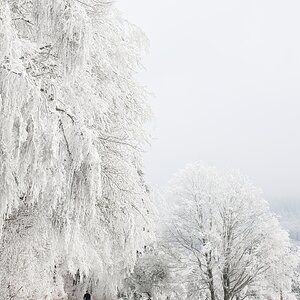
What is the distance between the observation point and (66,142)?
4895 mm

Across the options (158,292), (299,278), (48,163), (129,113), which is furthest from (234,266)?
(299,278)

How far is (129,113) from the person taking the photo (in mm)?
8078

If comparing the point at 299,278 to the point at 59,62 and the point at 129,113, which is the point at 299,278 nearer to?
the point at 129,113

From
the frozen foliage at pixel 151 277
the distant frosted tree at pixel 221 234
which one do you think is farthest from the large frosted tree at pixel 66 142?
the frozen foliage at pixel 151 277

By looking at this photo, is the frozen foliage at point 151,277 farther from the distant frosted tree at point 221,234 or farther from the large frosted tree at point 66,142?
the large frosted tree at point 66,142

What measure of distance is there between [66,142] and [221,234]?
16.0 metres

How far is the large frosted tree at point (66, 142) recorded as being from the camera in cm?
439

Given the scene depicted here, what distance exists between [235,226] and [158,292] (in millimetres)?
8896

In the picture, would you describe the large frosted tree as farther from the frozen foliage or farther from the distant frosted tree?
the frozen foliage

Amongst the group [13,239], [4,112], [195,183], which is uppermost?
[195,183]

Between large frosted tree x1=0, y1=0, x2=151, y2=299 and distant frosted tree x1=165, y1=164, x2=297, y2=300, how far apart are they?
1147cm

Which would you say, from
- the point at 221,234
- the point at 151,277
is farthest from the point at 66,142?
the point at 151,277

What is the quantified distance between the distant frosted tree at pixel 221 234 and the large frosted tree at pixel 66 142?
11.5m

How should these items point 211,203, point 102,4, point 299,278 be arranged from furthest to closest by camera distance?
1. point 299,278
2. point 211,203
3. point 102,4
